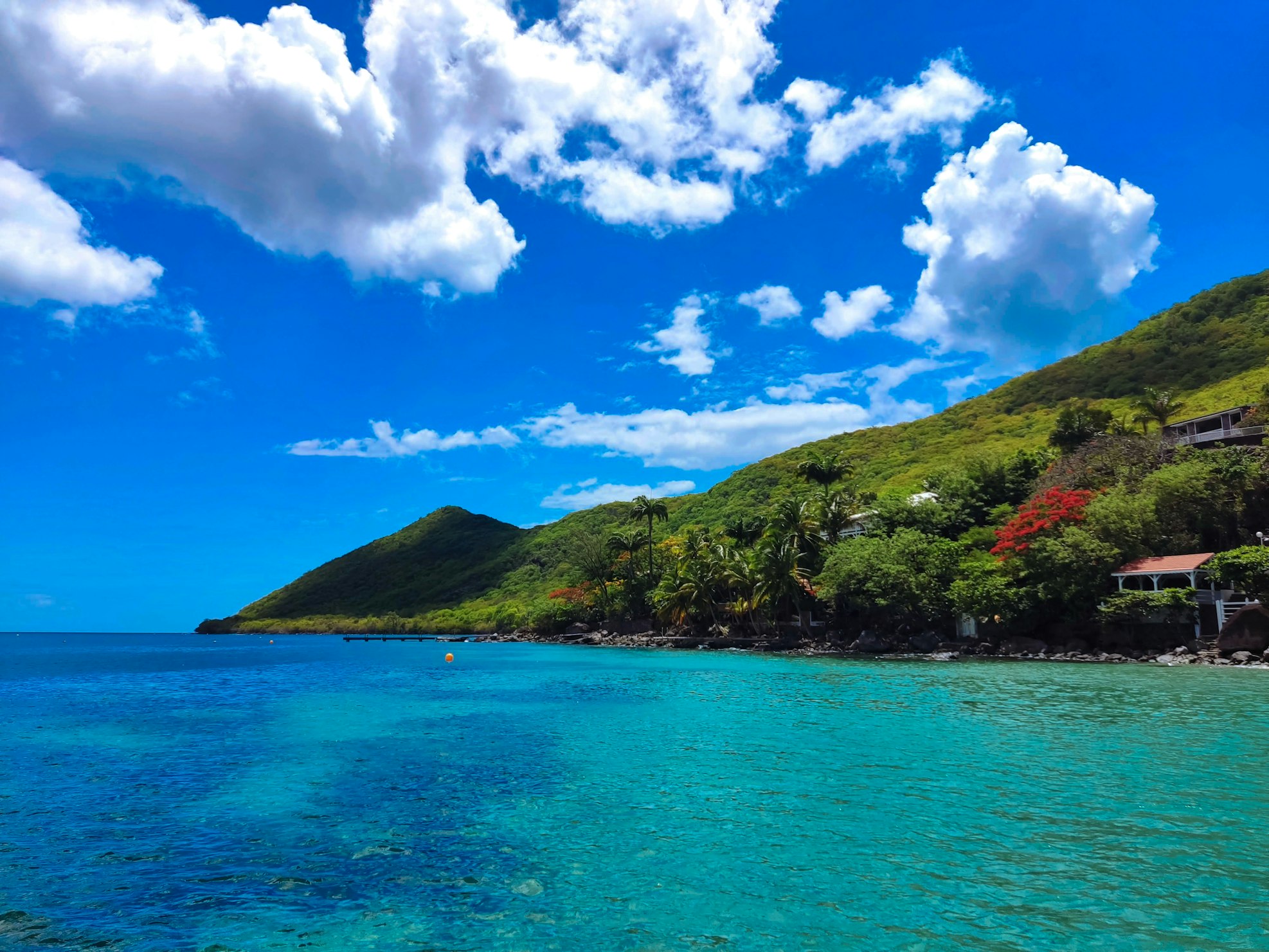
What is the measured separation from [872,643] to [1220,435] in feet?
104

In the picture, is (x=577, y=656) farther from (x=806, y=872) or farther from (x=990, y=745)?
(x=806, y=872)

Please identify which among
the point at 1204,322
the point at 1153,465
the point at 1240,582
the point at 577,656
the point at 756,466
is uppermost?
the point at 1204,322

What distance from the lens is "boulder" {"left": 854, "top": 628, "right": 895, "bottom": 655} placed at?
2222 inches

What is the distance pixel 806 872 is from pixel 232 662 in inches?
2992

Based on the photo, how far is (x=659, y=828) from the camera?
11883 millimetres

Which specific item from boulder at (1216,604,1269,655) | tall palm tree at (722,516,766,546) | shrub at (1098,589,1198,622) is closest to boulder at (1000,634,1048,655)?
shrub at (1098,589,1198,622)

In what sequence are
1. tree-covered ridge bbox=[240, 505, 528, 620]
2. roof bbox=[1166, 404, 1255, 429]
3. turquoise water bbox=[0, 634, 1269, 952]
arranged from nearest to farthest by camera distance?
1. turquoise water bbox=[0, 634, 1269, 952]
2. roof bbox=[1166, 404, 1255, 429]
3. tree-covered ridge bbox=[240, 505, 528, 620]

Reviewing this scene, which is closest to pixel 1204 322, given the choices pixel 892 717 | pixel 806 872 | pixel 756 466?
pixel 756 466

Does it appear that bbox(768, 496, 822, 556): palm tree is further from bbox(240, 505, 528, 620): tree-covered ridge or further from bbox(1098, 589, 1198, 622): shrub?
bbox(240, 505, 528, 620): tree-covered ridge

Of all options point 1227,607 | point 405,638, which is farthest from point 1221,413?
point 405,638

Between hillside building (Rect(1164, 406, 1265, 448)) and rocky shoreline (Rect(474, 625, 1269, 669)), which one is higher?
hillside building (Rect(1164, 406, 1265, 448))

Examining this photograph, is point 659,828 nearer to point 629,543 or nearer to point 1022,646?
point 1022,646

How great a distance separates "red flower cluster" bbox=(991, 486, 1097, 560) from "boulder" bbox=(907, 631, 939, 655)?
8.08 metres

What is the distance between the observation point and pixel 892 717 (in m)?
22.6
